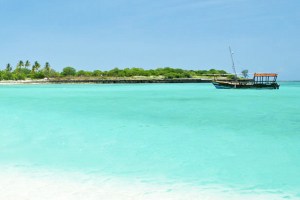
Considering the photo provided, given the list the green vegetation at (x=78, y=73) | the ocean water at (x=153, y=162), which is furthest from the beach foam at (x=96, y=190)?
the green vegetation at (x=78, y=73)

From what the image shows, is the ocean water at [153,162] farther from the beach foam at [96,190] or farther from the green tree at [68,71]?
the green tree at [68,71]

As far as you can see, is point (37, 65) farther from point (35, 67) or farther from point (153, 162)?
point (153, 162)

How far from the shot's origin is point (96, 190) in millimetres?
5520

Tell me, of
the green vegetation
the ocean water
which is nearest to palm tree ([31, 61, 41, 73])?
the green vegetation

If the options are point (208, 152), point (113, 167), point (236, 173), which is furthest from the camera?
point (208, 152)

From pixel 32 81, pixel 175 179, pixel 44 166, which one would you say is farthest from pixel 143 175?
pixel 32 81

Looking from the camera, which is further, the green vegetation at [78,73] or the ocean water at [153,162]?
the green vegetation at [78,73]

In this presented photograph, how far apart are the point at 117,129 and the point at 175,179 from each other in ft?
20.8

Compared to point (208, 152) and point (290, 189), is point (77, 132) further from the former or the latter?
point (290, 189)

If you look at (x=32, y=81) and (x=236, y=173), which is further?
(x=32, y=81)

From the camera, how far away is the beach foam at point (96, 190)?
5.23 m

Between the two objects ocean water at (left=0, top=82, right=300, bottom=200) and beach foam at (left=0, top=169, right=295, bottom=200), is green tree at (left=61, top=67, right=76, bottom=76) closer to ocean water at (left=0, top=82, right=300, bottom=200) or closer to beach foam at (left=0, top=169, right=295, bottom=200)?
ocean water at (left=0, top=82, right=300, bottom=200)

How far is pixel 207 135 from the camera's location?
36.2ft

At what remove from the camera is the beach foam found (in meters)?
5.23
